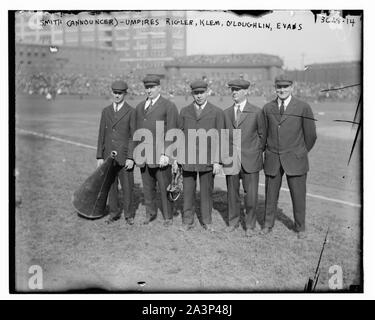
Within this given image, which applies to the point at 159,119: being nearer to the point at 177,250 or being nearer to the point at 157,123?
the point at 157,123

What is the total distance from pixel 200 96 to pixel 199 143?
0.53 metres

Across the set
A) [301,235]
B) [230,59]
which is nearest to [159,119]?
[230,59]

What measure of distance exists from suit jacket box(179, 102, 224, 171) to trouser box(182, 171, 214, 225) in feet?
Result: 0.47

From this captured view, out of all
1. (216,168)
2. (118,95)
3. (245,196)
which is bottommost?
(245,196)

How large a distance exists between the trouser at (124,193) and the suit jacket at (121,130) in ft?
0.58

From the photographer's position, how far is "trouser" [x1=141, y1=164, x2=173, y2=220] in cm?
601

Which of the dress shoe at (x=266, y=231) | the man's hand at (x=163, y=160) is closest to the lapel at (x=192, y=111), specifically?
the man's hand at (x=163, y=160)

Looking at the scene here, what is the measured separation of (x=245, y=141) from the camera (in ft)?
18.7

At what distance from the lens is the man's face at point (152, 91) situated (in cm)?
580

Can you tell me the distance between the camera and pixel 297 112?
5.56m

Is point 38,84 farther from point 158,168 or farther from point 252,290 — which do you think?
point 252,290

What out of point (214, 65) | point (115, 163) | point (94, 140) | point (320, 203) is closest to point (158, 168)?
point (115, 163)

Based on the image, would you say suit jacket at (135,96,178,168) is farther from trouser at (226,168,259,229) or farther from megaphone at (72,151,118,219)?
trouser at (226,168,259,229)

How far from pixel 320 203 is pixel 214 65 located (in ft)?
7.94
